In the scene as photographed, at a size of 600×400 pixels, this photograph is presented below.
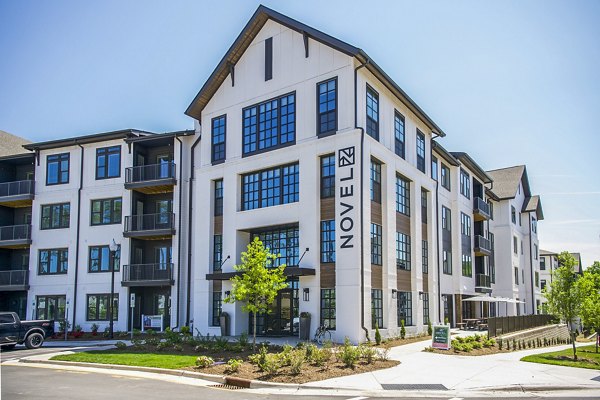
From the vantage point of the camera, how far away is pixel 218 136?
1284 inches

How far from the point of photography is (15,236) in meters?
39.1

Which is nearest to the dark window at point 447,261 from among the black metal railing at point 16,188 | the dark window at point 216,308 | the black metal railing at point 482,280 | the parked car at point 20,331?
the black metal railing at point 482,280

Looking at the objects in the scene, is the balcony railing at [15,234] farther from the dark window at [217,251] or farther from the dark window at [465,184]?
the dark window at [465,184]

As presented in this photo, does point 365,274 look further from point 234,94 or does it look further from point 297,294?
point 234,94

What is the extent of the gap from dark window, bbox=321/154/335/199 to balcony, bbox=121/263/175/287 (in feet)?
40.7

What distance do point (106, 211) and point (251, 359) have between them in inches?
873

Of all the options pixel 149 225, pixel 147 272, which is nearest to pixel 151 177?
pixel 149 225

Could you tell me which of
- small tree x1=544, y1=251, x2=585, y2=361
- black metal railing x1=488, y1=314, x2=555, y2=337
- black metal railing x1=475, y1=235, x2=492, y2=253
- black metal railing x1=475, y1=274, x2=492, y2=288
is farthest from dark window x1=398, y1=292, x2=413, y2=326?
black metal railing x1=475, y1=235, x2=492, y2=253

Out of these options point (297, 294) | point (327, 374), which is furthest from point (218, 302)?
point (327, 374)

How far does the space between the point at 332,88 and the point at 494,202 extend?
3032 centimetres

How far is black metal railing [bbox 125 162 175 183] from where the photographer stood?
35.5m

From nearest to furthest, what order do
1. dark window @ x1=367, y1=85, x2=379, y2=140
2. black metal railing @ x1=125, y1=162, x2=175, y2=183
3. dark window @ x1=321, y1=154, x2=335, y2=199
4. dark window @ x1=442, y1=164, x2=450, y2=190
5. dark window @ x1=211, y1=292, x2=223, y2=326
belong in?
dark window @ x1=321, y1=154, x2=335, y2=199, dark window @ x1=367, y1=85, x2=379, y2=140, dark window @ x1=211, y1=292, x2=223, y2=326, black metal railing @ x1=125, y1=162, x2=175, y2=183, dark window @ x1=442, y1=164, x2=450, y2=190

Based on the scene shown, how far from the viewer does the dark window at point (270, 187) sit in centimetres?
2855

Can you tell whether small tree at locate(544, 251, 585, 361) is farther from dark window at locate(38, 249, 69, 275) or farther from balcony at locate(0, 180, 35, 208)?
balcony at locate(0, 180, 35, 208)
